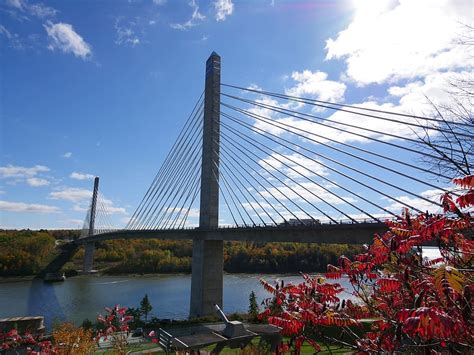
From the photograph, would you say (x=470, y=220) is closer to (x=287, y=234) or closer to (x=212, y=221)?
(x=287, y=234)

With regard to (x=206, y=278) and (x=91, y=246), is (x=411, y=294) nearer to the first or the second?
(x=206, y=278)

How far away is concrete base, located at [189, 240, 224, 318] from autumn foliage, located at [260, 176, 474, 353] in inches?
948

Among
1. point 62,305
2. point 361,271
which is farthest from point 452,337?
point 62,305

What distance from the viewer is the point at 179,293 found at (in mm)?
49438

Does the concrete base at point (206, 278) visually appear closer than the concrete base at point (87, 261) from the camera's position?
Yes

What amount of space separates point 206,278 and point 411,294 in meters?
27.4

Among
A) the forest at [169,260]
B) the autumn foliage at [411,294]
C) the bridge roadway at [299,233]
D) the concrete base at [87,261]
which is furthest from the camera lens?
the forest at [169,260]

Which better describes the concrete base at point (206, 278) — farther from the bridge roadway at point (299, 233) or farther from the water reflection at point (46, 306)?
the water reflection at point (46, 306)

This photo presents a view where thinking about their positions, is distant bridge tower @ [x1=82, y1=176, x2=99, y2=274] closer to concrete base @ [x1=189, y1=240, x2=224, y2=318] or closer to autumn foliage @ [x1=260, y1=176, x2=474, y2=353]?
concrete base @ [x1=189, y1=240, x2=224, y2=318]

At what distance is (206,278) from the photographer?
29984mm

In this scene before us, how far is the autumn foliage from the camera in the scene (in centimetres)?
288

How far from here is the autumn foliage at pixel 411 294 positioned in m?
2.88

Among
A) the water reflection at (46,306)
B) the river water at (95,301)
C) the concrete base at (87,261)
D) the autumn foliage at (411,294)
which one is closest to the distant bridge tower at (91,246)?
the concrete base at (87,261)

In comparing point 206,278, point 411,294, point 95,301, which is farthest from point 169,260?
point 411,294
